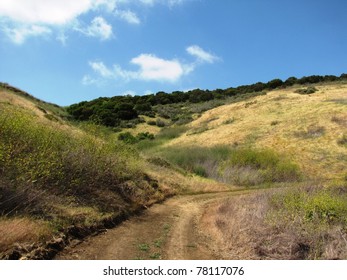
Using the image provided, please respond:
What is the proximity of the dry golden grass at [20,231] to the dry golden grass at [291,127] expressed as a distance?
30.4 m

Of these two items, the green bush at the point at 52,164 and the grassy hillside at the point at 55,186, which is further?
the green bush at the point at 52,164

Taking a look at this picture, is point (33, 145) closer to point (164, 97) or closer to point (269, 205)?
point (269, 205)

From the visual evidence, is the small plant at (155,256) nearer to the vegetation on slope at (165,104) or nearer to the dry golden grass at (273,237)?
the dry golden grass at (273,237)

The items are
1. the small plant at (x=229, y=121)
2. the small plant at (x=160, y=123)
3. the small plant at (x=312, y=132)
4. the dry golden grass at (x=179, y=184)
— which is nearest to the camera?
the dry golden grass at (x=179, y=184)

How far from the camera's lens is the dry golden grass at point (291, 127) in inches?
1610

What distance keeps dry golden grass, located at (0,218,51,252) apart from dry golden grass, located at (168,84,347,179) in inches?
1198

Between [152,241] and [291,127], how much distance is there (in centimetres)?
4039

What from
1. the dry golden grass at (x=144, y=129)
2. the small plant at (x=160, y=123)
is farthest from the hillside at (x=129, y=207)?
the small plant at (x=160, y=123)

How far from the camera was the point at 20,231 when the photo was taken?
10.4 meters

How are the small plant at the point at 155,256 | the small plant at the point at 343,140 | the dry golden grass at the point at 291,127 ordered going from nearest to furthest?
the small plant at the point at 155,256 < the dry golden grass at the point at 291,127 < the small plant at the point at 343,140

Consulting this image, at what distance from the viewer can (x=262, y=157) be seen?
39250 millimetres

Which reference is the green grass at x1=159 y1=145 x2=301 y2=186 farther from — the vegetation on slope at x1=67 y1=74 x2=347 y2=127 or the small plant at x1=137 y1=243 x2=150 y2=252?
the small plant at x1=137 y1=243 x2=150 y2=252

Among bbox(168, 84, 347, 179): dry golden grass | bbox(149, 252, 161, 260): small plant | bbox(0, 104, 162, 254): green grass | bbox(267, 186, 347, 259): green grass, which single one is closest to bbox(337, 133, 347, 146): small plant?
bbox(168, 84, 347, 179): dry golden grass

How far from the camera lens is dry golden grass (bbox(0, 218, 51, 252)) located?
9898mm
